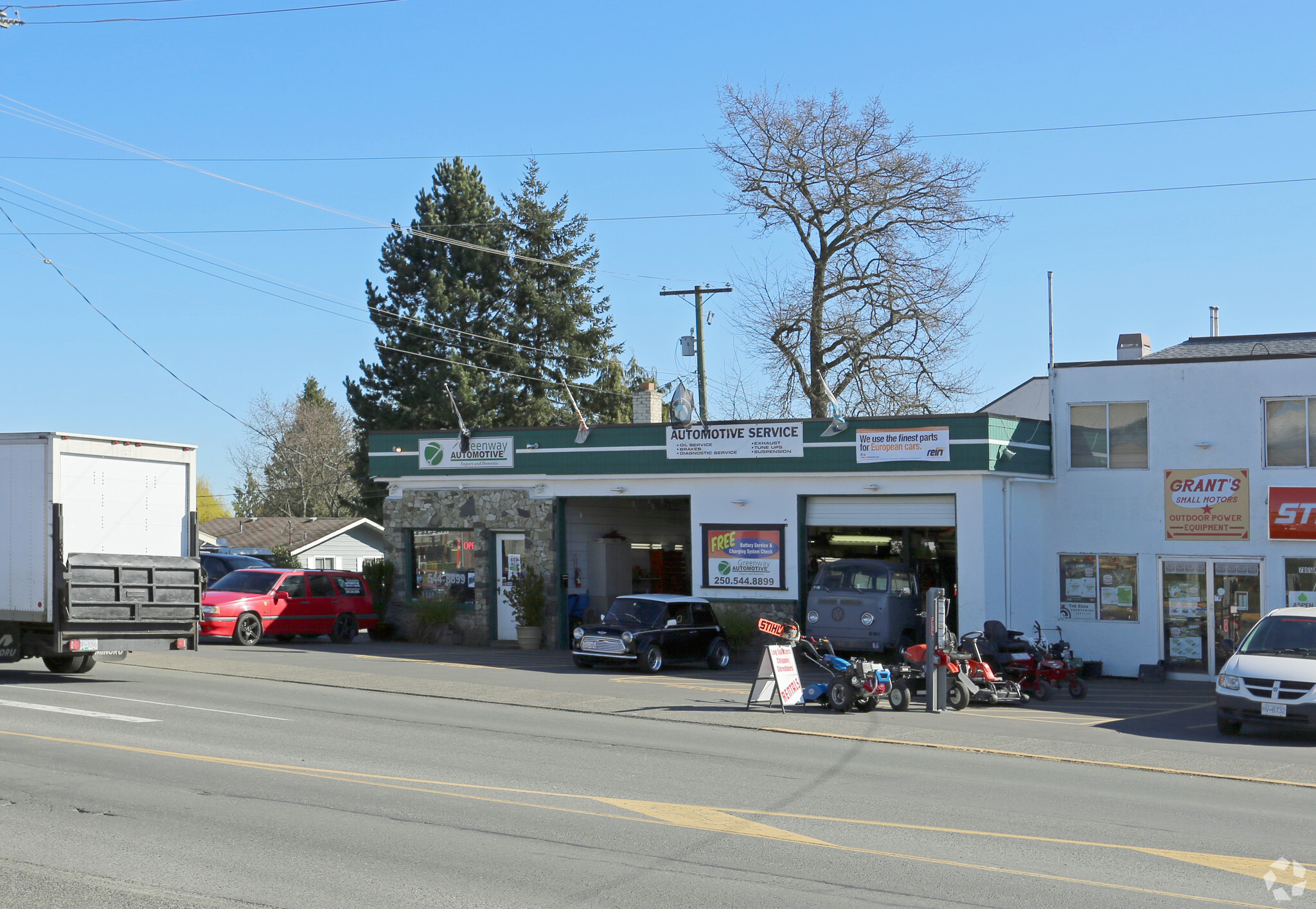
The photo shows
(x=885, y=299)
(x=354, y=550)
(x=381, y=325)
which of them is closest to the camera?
(x=885, y=299)

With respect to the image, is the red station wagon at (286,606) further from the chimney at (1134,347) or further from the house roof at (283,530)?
the house roof at (283,530)

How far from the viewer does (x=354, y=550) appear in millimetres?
56969

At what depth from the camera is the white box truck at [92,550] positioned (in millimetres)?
17641

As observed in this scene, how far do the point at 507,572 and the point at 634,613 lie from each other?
19.7 feet

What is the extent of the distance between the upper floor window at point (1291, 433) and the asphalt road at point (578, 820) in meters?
12.3

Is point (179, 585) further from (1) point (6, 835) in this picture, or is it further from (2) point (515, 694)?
(1) point (6, 835)

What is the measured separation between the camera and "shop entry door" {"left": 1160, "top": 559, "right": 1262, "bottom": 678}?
78.6ft

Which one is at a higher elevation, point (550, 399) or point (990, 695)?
point (550, 399)

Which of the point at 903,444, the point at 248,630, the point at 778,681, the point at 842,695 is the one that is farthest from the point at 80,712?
the point at 903,444

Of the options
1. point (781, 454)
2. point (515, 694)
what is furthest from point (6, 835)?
point (781, 454)

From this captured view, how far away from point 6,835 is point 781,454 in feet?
60.7

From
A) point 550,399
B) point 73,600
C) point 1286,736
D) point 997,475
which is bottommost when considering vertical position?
point 1286,736

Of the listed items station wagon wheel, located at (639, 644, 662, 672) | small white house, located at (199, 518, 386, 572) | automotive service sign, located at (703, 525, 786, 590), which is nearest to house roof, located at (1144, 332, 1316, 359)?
automotive service sign, located at (703, 525, 786, 590)

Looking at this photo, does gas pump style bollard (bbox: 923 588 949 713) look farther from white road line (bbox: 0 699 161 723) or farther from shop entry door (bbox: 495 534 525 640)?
shop entry door (bbox: 495 534 525 640)
